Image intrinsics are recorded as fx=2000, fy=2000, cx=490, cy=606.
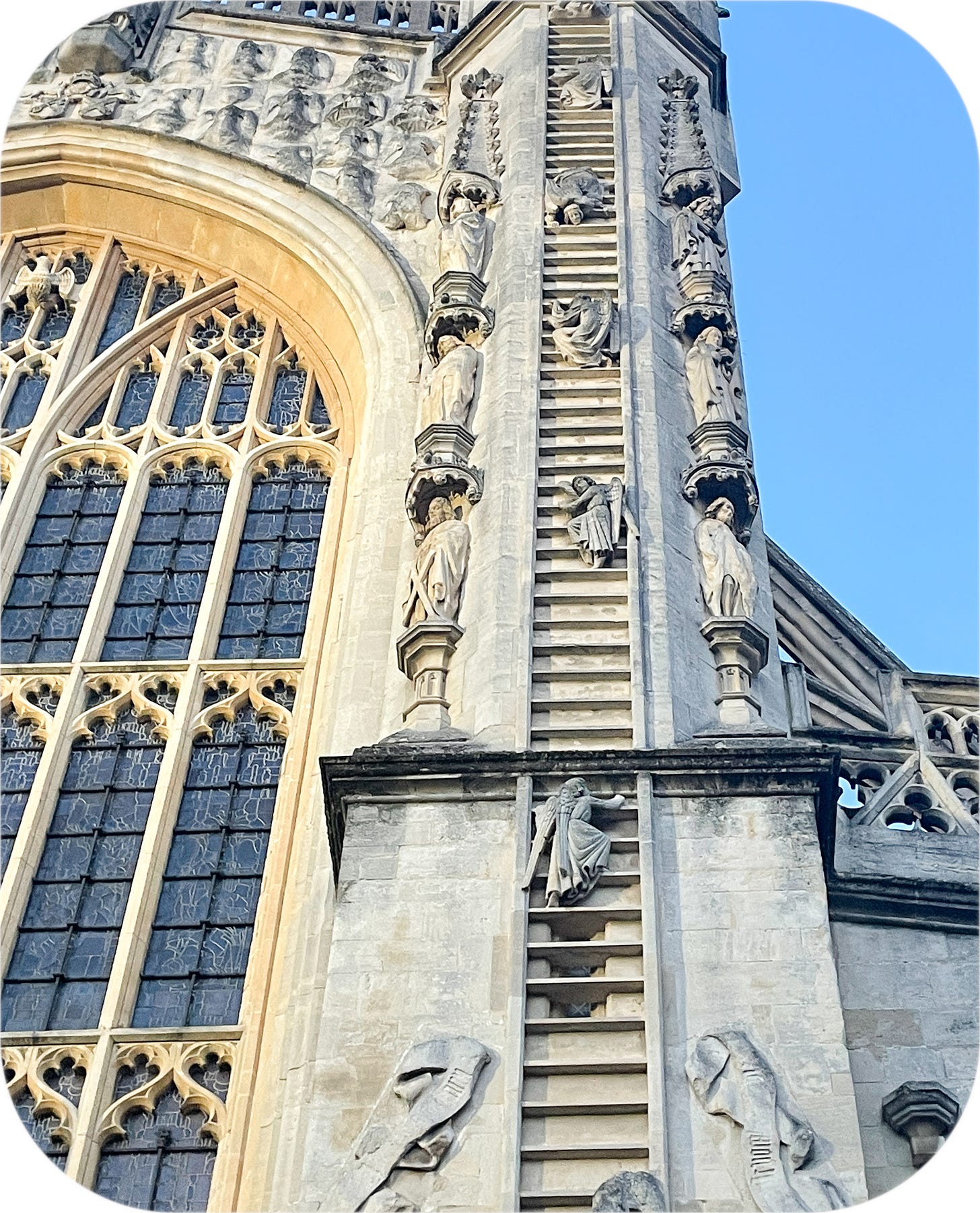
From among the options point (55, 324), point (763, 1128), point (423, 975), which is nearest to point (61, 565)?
point (55, 324)

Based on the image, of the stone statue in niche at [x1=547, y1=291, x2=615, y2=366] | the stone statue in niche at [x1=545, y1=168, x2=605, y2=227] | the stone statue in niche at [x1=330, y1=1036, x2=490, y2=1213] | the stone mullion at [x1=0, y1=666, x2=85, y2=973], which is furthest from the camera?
the stone statue in niche at [x1=545, y1=168, x2=605, y2=227]

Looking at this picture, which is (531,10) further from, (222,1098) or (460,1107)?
(460,1107)

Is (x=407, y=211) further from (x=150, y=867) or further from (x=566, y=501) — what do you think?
(x=150, y=867)

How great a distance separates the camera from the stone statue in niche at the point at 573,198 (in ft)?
53.3

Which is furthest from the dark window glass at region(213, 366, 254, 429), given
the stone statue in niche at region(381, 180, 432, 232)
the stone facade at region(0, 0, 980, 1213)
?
the stone statue in niche at region(381, 180, 432, 232)

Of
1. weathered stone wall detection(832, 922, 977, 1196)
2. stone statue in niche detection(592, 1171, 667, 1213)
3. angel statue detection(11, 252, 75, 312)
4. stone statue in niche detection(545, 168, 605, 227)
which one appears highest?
angel statue detection(11, 252, 75, 312)

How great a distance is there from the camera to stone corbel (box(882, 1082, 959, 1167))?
10.6m

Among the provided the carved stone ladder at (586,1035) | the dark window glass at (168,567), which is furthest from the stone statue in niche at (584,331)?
the carved stone ladder at (586,1035)

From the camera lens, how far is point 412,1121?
9266 mm

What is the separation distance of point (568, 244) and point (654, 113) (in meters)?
2.74

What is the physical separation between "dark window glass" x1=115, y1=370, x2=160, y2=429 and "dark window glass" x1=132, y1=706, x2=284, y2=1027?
13.6 ft

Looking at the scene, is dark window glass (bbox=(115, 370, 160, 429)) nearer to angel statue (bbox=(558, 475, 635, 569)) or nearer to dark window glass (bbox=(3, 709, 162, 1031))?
dark window glass (bbox=(3, 709, 162, 1031))

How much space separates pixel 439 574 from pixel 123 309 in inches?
297

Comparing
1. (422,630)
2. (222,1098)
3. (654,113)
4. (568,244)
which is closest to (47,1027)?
(222,1098)
